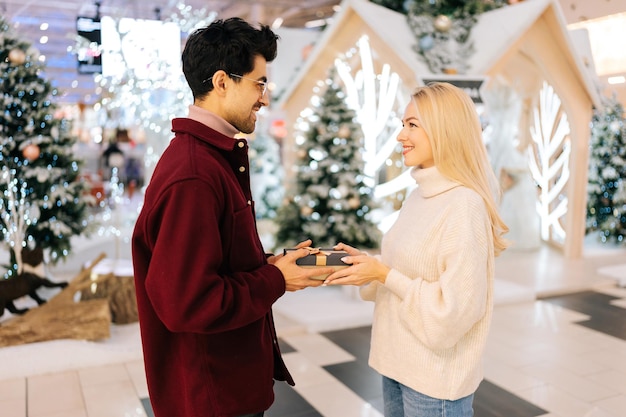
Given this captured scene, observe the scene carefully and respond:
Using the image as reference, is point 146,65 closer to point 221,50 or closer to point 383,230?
point 383,230

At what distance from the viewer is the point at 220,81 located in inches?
56.6

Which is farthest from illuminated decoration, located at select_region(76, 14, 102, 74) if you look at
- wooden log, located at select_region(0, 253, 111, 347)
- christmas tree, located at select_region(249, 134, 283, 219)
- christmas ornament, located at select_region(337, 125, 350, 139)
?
wooden log, located at select_region(0, 253, 111, 347)

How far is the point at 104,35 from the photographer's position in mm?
6809

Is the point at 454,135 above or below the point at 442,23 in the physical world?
below

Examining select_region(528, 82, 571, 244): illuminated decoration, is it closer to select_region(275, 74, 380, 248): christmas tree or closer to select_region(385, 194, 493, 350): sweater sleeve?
select_region(275, 74, 380, 248): christmas tree

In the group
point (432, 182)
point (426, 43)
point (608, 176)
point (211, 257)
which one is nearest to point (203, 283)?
point (211, 257)

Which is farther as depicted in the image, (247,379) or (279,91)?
(279,91)

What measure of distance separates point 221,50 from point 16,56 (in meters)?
3.73

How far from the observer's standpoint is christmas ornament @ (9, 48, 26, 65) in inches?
173

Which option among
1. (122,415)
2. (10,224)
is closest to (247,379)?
(122,415)

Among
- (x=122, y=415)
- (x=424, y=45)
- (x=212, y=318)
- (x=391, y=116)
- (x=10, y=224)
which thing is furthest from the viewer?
(x=391, y=116)

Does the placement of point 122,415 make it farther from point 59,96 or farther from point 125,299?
point 59,96

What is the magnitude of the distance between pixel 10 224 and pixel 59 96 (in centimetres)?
113

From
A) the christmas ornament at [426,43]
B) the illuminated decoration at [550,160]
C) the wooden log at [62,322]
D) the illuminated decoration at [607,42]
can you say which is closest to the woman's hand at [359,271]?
the wooden log at [62,322]
